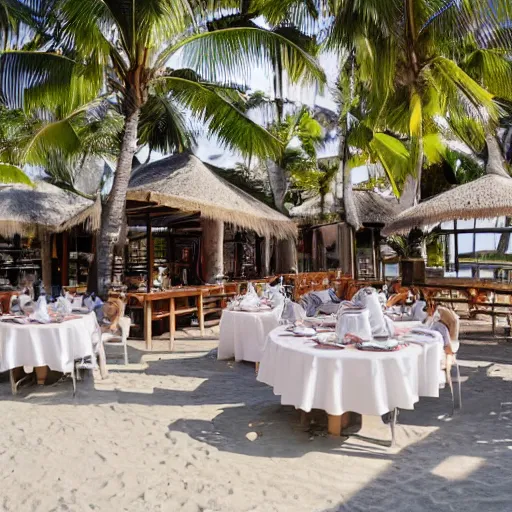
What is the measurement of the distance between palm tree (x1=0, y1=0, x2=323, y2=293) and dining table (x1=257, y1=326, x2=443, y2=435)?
5.02 metres

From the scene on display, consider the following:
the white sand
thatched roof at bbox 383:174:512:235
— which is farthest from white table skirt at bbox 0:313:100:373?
thatched roof at bbox 383:174:512:235

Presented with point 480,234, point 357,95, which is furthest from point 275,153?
point 480,234

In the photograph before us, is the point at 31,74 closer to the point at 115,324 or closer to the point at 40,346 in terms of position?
the point at 115,324

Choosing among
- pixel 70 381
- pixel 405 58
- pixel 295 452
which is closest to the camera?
pixel 295 452

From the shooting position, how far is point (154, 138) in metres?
12.9

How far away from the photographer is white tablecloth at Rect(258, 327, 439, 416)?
3370mm

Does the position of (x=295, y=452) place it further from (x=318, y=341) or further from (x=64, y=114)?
(x=64, y=114)

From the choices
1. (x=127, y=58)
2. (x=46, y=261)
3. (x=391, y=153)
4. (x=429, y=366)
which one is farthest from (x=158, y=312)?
(x=391, y=153)

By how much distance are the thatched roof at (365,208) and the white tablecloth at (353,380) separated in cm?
1331

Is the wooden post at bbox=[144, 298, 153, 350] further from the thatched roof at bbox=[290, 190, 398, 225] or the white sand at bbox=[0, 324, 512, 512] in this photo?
the thatched roof at bbox=[290, 190, 398, 225]

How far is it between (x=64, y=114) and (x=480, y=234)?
39.8 feet

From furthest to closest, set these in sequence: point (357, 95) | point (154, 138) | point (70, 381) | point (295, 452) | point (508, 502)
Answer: point (357, 95) < point (154, 138) < point (70, 381) < point (295, 452) < point (508, 502)

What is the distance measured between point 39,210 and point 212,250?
4.59 metres

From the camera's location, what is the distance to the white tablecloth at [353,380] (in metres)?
3.37
